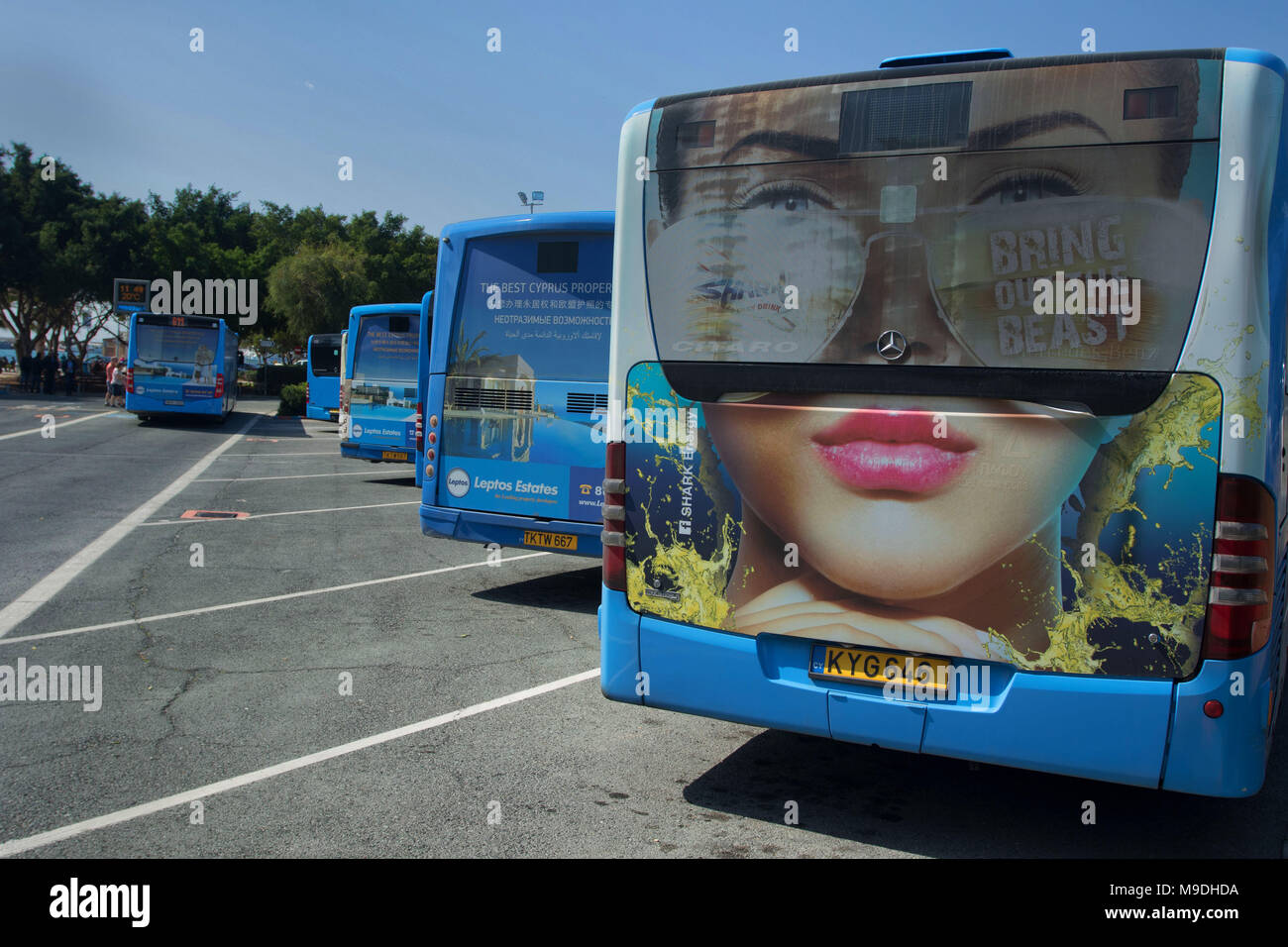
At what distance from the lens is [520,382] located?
9.02 meters

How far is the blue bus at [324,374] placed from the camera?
3450 centimetres

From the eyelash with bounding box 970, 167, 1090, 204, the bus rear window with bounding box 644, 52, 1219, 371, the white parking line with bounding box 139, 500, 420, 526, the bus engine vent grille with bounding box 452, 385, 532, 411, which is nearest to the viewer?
the bus rear window with bounding box 644, 52, 1219, 371

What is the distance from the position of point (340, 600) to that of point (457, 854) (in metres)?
5.05

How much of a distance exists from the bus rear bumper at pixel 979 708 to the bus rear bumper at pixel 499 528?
3709mm

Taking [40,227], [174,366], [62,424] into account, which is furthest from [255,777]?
[40,227]

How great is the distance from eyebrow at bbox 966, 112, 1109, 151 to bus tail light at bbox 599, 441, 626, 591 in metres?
1.98

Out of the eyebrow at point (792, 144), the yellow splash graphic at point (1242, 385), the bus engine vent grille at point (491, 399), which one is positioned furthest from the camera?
the bus engine vent grille at point (491, 399)

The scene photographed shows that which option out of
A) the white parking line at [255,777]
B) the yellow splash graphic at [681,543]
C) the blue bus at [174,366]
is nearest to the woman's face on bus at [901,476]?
the yellow splash graphic at [681,543]

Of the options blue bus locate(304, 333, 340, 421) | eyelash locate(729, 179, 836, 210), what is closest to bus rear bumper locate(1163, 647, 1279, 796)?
eyelash locate(729, 179, 836, 210)

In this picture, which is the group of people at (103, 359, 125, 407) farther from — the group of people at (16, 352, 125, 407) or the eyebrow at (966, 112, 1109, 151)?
the eyebrow at (966, 112, 1109, 151)

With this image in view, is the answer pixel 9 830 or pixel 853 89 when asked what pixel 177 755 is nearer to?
pixel 9 830

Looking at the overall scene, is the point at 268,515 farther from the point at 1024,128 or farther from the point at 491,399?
the point at 1024,128

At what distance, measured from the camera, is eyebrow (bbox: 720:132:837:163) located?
4430mm

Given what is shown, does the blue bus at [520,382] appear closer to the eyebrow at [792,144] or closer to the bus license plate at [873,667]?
the eyebrow at [792,144]
